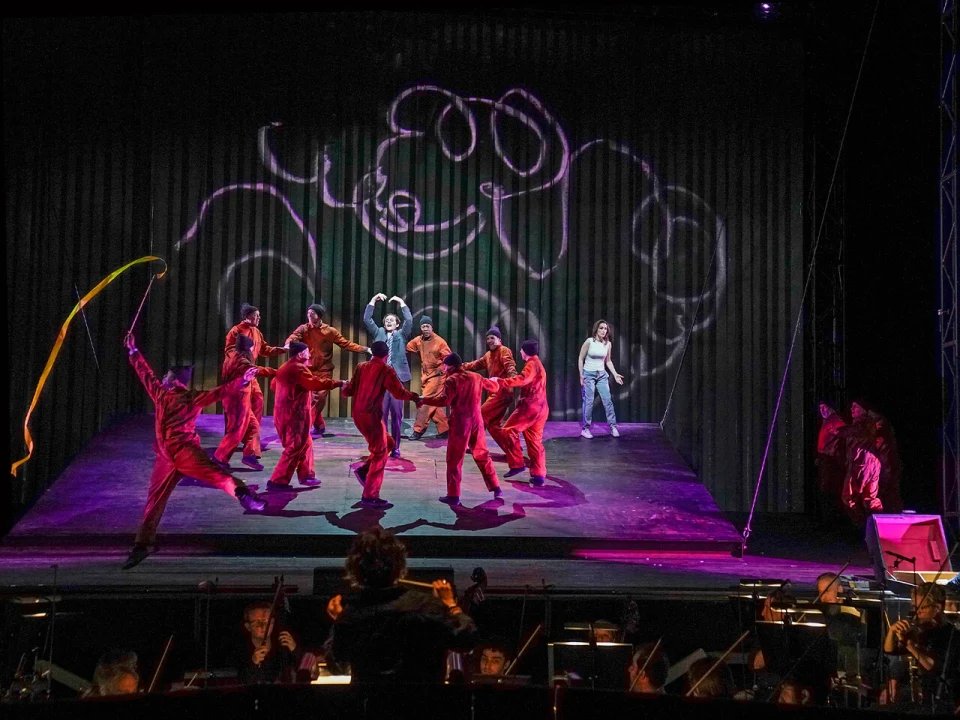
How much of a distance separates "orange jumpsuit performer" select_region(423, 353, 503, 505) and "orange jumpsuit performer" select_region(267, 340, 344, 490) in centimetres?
91

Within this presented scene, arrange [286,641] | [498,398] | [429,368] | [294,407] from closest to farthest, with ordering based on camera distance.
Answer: [286,641] < [294,407] < [498,398] < [429,368]

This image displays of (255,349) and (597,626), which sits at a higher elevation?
(255,349)

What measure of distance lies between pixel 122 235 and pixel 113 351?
52.0 inches

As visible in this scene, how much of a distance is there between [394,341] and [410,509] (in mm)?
2377

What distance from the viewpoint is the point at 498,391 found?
31.4 feet

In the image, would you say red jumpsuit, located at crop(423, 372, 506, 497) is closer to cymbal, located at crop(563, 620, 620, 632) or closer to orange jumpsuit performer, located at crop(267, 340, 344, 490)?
orange jumpsuit performer, located at crop(267, 340, 344, 490)

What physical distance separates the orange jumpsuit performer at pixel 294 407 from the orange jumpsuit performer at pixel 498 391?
60.5 inches

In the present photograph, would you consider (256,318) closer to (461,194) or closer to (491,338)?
(491,338)

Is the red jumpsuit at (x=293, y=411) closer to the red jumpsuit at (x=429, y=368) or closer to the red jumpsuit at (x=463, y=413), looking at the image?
the red jumpsuit at (x=463, y=413)

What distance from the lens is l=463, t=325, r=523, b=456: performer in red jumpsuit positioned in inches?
384

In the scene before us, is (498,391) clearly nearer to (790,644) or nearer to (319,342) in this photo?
(319,342)

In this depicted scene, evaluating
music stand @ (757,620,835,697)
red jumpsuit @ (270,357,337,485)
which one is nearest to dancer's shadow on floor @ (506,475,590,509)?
red jumpsuit @ (270,357,337,485)

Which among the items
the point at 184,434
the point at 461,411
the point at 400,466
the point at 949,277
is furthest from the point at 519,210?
the point at 184,434

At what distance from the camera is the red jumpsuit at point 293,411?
8.94 metres
